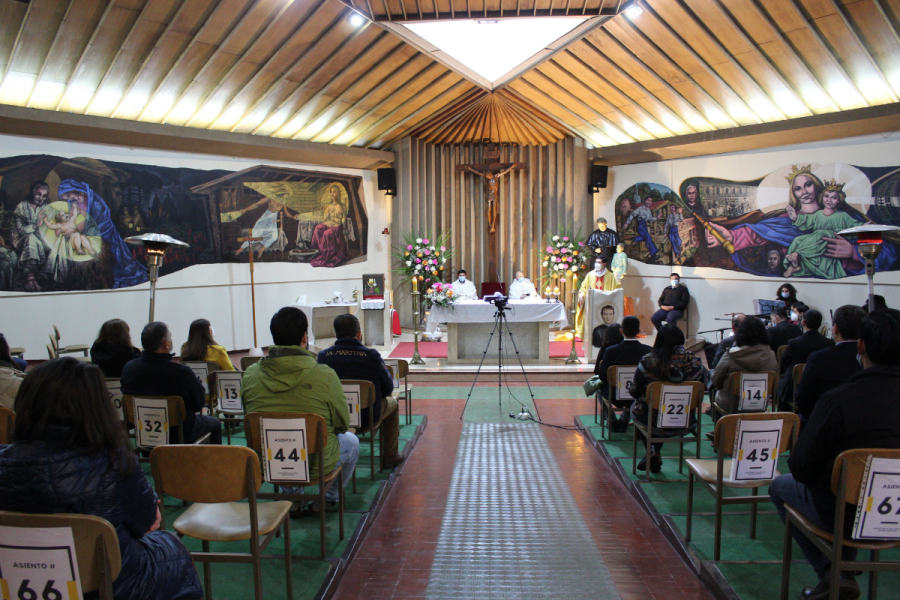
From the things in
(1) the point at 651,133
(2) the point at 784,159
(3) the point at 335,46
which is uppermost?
(3) the point at 335,46

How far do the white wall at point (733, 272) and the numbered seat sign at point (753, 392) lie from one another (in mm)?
5049

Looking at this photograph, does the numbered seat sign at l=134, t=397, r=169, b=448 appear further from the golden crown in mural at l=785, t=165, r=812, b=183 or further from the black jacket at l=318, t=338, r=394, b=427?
the golden crown in mural at l=785, t=165, r=812, b=183

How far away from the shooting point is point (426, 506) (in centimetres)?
416

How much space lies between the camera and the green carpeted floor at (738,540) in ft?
9.53

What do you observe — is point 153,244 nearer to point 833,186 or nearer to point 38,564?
point 38,564

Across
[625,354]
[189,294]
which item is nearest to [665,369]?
[625,354]

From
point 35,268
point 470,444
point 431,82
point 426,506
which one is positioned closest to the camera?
point 426,506

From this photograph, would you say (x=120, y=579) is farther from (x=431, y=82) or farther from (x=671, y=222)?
(x=671, y=222)

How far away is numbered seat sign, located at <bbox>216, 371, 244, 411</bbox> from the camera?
4.81 m

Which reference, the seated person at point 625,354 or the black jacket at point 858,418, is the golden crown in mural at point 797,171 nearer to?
the seated person at point 625,354

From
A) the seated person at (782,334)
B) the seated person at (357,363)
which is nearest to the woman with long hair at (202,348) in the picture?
the seated person at (357,363)

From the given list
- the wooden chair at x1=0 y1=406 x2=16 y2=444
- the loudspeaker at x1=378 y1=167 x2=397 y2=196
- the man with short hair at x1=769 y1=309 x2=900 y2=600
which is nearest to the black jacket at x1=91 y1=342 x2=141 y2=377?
the wooden chair at x1=0 y1=406 x2=16 y2=444

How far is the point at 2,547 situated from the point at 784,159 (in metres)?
10.6

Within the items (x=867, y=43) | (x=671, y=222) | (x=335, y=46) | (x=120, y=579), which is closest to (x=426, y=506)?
(x=120, y=579)
